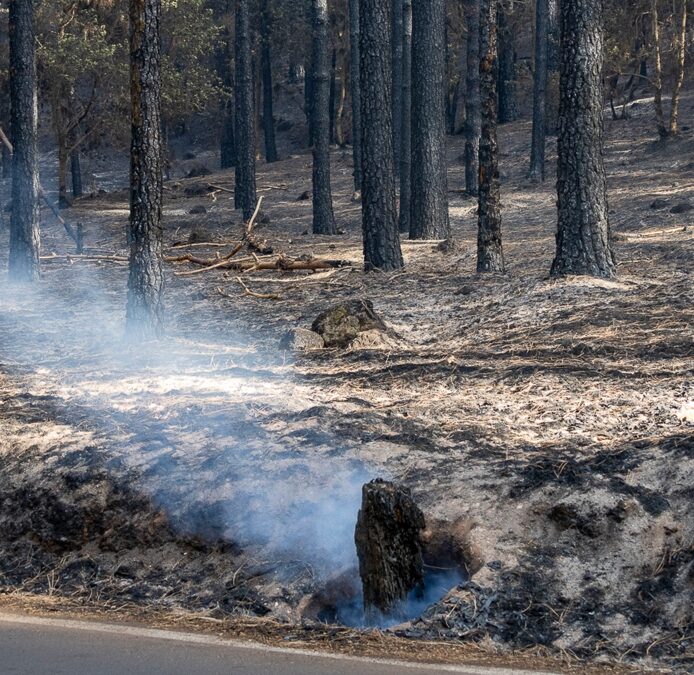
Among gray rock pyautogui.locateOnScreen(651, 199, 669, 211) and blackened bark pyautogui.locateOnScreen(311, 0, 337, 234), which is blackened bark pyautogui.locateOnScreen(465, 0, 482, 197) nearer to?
blackened bark pyautogui.locateOnScreen(311, 0, 337, 234)

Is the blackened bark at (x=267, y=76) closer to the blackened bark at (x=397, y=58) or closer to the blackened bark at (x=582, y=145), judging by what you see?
the blackened bark at (x=397, y=58)

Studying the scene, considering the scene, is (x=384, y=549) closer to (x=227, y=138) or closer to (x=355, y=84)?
(x=355, y=84)

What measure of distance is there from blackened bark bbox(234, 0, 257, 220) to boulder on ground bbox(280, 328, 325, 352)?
46.7 ft

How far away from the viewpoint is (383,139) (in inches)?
627

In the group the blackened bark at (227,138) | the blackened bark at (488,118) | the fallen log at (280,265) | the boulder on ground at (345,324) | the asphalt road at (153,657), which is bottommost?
the asphalt road at (153,657)

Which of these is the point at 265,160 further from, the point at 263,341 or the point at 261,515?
the point at 261,515

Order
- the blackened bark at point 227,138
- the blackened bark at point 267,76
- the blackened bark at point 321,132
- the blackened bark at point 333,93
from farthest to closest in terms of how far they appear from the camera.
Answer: the blackened bark at point 333,93
the blackened bark at point 227,138
the blackened bark at point 267,76
the blackened bark at point 321,132

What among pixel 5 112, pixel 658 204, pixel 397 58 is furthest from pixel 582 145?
pixel 5 112

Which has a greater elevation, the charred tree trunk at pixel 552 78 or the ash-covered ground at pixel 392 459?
the charred tree trunk at pixel 552 78

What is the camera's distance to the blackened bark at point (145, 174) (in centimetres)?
1062

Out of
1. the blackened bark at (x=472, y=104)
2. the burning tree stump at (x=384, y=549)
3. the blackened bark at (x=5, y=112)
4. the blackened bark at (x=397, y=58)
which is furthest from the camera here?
the blackened bark at (x=5, y=112)

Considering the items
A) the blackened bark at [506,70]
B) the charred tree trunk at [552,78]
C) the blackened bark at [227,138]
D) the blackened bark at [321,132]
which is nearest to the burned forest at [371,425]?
the blackened bark at [321,132]

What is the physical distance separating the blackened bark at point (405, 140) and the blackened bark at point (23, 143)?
748 centimetres

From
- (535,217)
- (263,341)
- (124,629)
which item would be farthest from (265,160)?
(124,629)
